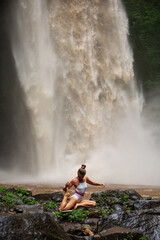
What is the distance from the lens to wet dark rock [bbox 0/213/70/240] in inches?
98.3

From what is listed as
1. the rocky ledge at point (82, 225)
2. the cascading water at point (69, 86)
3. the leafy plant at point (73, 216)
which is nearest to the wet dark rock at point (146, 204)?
the rocky ledge at point (82, 225)

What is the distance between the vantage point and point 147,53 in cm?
2272

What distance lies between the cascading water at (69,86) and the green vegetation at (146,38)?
530 cm

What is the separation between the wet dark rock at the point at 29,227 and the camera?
2498 millimetres

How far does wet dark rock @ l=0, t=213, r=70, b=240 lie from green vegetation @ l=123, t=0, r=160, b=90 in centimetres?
2059

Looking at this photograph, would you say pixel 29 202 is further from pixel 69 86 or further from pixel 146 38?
pixel 146 38

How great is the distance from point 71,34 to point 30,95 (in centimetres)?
497

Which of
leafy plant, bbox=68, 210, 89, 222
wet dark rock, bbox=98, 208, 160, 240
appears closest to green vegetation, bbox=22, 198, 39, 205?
leafy plant, bbox=68, 210, 89, 222

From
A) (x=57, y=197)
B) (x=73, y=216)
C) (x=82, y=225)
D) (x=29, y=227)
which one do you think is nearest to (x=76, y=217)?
(x=73, y=216)

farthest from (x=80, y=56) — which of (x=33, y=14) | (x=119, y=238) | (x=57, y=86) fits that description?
(x=119, y=238)

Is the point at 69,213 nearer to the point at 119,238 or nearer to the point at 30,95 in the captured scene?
the point at 119,238

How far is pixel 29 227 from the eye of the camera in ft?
8.62

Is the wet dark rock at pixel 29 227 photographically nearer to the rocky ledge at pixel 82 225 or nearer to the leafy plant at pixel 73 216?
the rocky ledge at pixel 82 225

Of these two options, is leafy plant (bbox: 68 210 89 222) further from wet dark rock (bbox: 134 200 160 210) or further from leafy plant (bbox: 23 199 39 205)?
leafy plant (bbox: 23 199 39 205)
